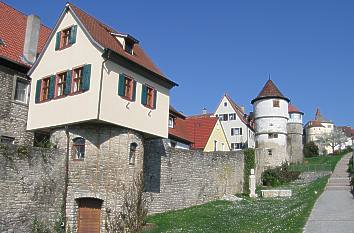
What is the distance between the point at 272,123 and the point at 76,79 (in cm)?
3996

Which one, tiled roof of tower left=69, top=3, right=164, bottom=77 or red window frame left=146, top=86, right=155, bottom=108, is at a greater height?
tiled roof of tower left=69, top=3, right=164, bottom=77

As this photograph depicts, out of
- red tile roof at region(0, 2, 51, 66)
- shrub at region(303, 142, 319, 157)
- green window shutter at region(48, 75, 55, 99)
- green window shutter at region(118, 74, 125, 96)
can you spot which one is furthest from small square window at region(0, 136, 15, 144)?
shrub at region(303, 142, 319, 157)

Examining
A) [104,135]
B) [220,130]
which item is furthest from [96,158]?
[220,130]

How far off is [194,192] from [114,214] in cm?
1095

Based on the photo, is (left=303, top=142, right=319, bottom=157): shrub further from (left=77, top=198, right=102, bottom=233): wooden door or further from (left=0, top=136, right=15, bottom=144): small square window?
(left=0, top=136, right=15, bottom=144): small square window

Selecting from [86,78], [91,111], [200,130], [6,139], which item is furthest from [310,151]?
[91,111]

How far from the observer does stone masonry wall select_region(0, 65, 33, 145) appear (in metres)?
26.3

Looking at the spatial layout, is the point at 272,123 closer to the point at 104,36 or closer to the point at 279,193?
the point at 279,193

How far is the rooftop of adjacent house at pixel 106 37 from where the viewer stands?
24.6 metres

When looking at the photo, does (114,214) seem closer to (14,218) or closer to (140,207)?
(140,207)

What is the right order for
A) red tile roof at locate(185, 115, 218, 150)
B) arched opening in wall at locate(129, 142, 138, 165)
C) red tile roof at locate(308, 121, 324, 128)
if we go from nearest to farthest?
arched opening in wall at locate(129, 142, 138, 165), red tile roof at locate(185, 115, 218, 150), red tile roof at locate(308, 121, 324, 128)

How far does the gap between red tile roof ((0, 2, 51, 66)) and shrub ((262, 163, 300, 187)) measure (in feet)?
89.2

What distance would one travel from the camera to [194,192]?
34.1 m

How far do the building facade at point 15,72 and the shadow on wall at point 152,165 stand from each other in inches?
284
